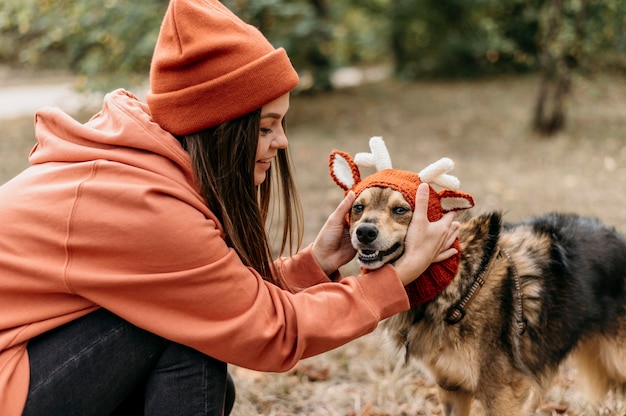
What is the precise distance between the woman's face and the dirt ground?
102 centimetres

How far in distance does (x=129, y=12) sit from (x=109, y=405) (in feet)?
25.7

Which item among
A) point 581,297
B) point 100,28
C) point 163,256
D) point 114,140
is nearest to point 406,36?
point 100,28

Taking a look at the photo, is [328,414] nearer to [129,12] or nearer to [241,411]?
[241,411]

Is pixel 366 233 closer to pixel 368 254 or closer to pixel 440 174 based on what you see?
pixel 368 254

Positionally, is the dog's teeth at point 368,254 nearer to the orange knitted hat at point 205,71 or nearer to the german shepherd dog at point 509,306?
the german shepherd dog at point 509,306

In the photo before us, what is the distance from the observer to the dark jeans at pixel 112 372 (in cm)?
174

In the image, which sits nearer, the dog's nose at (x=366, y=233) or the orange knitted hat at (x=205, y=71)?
the orange knitted hat at (x=205, y=71)

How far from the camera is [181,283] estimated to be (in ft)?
5.69

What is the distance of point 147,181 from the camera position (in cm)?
174

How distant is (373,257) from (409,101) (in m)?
10.3

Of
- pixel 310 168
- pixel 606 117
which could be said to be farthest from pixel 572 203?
pixel 606 117

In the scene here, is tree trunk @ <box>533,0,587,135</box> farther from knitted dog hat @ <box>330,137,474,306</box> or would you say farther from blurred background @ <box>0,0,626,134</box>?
knitted dog hat @ <box>330,137,474,306</box>

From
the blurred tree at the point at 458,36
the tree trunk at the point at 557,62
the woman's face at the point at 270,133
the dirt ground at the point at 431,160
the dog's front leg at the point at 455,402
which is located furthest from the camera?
the blurred tree at the point at 458,36

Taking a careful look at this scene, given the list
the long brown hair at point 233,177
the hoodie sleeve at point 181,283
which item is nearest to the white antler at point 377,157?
the long brown hair at point 233,177
